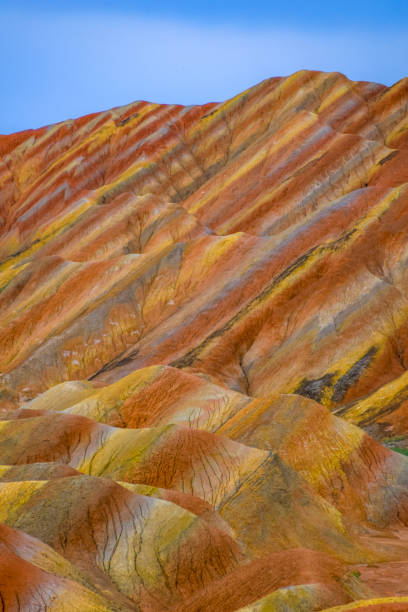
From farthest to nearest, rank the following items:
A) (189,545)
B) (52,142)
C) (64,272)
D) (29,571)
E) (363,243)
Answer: (52,142) < (64,272) < (363,243) < (189,545) < (29,571)

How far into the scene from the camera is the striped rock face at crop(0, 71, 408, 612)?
56.3ft

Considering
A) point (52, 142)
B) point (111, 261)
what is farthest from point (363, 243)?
point (52, 142)

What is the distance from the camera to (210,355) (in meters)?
49.7

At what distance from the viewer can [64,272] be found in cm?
6706

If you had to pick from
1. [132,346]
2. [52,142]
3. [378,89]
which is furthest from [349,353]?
[52,142]

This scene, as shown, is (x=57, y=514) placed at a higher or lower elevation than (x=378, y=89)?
lower

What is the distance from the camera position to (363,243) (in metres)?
52.2

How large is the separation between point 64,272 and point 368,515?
45.6 meters

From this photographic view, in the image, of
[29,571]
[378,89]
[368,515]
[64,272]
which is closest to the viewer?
[29,571]

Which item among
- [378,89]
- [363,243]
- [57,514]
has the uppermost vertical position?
[378,89]

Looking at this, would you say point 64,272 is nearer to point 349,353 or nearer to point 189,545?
point 349,353

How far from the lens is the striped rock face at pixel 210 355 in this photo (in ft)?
56.3

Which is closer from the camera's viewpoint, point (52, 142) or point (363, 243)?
point (363, 243)

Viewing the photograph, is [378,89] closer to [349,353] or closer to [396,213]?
[396,213]
